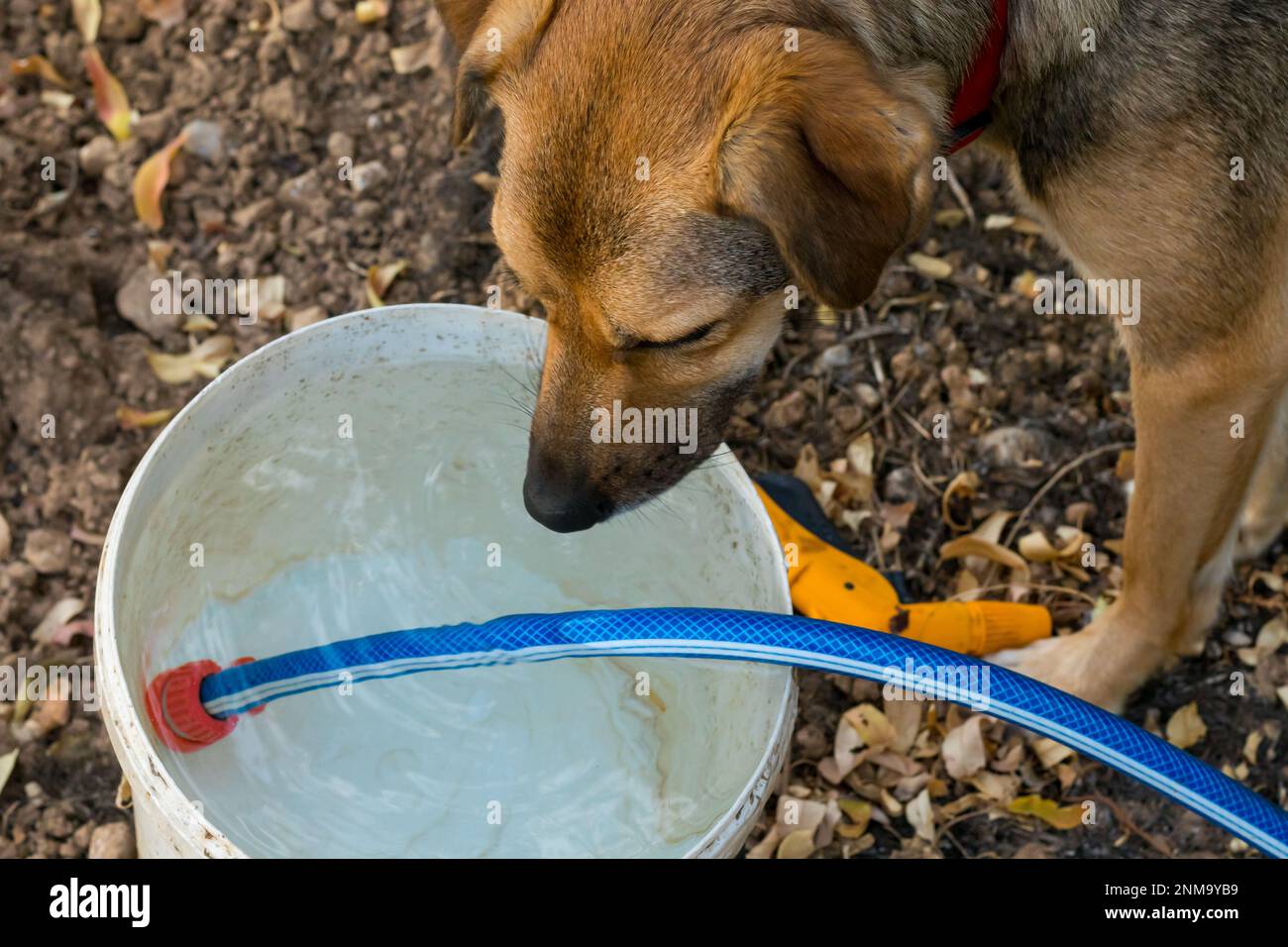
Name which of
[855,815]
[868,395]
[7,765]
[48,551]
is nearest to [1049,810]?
[855,815]

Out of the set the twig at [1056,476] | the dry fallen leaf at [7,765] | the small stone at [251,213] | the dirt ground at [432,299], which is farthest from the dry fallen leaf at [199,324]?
the twig at [1056,476]

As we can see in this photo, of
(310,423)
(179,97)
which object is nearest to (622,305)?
(310,423)

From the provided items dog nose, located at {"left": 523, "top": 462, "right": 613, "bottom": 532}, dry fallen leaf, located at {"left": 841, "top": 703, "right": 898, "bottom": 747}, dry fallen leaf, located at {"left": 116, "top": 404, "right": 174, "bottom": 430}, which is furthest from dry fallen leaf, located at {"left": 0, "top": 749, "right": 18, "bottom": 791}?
dry fallen leaf, located at {"left": 841, "top": 703, "right": 898, "bottom": 747}

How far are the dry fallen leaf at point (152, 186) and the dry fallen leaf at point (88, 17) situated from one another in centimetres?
61

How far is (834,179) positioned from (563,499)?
0.89 m

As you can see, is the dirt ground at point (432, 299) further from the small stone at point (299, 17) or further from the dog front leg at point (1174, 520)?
the dog front leg at point (1174, 520)

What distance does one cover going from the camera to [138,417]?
3.82 m

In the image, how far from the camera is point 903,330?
13.4 feet

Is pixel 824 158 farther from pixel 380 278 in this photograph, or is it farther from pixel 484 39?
pixel 380 278

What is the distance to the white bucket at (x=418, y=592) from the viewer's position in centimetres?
276

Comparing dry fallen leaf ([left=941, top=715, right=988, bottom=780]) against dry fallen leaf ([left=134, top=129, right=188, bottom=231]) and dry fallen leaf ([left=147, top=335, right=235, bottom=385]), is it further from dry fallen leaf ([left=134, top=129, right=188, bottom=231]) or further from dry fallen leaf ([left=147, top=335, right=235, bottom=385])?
A: dry fallen leaf ([left=134, top=129, right=188, bottom=231])

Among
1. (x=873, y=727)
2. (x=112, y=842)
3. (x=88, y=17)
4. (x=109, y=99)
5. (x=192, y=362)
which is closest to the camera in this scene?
(x=112, y=842)

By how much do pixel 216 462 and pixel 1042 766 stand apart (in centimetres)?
223

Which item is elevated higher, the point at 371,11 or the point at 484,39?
the point at 484,39
